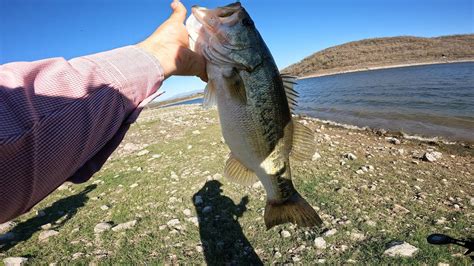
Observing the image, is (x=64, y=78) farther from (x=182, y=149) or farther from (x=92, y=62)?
(x=182, y=149)

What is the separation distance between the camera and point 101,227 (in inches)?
221

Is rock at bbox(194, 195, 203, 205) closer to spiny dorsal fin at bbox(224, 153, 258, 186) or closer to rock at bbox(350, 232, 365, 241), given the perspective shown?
rock at bbox(350, 232, 365, 241)

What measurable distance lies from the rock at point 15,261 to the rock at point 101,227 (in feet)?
3.51

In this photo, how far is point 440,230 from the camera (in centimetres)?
496

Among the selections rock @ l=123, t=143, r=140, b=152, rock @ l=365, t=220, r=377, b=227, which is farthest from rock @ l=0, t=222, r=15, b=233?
rock @ l=365, t=220, r=377, b=227

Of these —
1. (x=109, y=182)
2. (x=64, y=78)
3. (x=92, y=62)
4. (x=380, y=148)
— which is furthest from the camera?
(x=380, y=148)

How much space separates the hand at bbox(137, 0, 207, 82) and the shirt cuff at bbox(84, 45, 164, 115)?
158 mm

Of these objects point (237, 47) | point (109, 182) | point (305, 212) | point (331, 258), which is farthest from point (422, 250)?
point (109, 182)

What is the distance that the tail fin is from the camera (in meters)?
3.35

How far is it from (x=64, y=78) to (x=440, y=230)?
17.8ft

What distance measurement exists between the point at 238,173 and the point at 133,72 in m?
1.68

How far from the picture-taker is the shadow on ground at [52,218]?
218 inches

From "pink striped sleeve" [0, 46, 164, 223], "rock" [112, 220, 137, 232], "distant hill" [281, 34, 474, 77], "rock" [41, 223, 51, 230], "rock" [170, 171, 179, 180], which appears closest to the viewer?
"pink striped sleeve" [0, 46, 164, 223]

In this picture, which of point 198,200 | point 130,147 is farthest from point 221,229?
point 130,147
